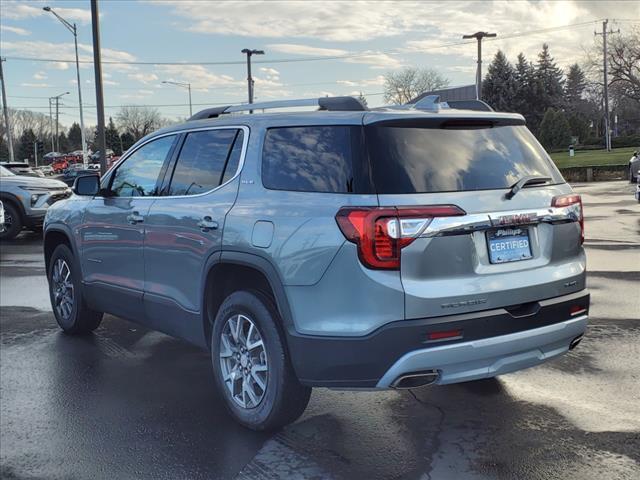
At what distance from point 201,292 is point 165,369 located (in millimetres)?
1254

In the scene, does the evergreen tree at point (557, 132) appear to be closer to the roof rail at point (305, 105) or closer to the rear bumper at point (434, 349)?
the roof rail at point (305, 105)

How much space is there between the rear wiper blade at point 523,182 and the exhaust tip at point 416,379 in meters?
1.04

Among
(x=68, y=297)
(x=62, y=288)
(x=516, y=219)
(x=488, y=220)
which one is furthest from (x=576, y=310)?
(x=62, y=288)

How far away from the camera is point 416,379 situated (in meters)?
3.38

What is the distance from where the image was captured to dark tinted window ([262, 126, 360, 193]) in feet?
11.5

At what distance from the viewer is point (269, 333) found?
3.75 meters

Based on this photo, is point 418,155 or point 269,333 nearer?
point 418,155

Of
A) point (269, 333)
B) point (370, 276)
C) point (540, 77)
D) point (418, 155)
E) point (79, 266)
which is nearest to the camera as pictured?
point (370, 276)

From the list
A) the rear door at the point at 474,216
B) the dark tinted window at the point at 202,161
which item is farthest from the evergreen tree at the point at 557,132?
the rear door at the point at 474,216

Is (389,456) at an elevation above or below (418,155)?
below

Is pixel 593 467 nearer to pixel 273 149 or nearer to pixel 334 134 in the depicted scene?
pixel 334 134

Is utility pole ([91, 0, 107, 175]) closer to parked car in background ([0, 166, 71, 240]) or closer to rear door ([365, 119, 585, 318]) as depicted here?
parked car in background ([0, 166, 71, 240])

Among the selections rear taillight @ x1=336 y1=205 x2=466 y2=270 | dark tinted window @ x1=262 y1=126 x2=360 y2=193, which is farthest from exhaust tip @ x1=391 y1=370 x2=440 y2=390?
dark tinted window @ x1=262 y1=126 x2=360 y2=193

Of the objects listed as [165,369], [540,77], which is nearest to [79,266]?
[165,369]
